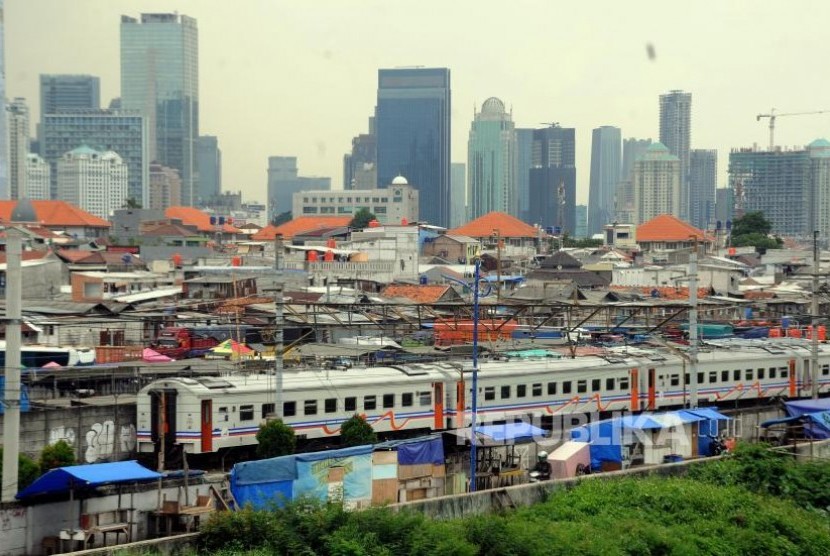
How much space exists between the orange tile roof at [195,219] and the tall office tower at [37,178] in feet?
225

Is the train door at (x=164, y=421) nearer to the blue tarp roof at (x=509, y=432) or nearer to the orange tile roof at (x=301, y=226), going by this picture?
the blue tarp roof at (x=509, y=432)

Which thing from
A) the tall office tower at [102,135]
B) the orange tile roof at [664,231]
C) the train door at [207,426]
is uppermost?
the tall office tower at [102,135]

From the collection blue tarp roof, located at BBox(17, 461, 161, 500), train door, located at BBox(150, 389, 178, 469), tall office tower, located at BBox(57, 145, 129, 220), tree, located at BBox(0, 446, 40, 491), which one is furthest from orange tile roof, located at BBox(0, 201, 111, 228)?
tall office tower, located at BBox(57, 145, 129, 220)

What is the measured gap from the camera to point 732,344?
32625 millimetres

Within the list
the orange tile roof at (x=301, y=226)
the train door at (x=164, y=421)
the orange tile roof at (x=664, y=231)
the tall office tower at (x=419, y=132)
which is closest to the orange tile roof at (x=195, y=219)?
the orange tile roof at (x=301, y=226)

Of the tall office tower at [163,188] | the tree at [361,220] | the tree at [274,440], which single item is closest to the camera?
the tree at [274,440]

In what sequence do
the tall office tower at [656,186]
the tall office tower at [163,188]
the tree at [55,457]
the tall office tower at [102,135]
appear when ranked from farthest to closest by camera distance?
the tall office tower at [102,135] → the tall office tower at [163,188] → the tall office tower at [656,186] → the tree at [55,457]

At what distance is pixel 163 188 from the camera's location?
181 metres

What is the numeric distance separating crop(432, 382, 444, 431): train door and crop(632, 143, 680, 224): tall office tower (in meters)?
154

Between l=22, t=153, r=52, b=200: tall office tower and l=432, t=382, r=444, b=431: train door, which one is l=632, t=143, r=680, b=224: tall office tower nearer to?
l=22, t=153, r=52, b=200: tall office tower

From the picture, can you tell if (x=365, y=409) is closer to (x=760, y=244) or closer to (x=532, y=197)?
(x=760, y=244)

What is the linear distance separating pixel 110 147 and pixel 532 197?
212 ft

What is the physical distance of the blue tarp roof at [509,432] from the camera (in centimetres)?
2197

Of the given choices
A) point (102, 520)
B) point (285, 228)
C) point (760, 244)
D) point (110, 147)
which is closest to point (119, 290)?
point (102, 520)
